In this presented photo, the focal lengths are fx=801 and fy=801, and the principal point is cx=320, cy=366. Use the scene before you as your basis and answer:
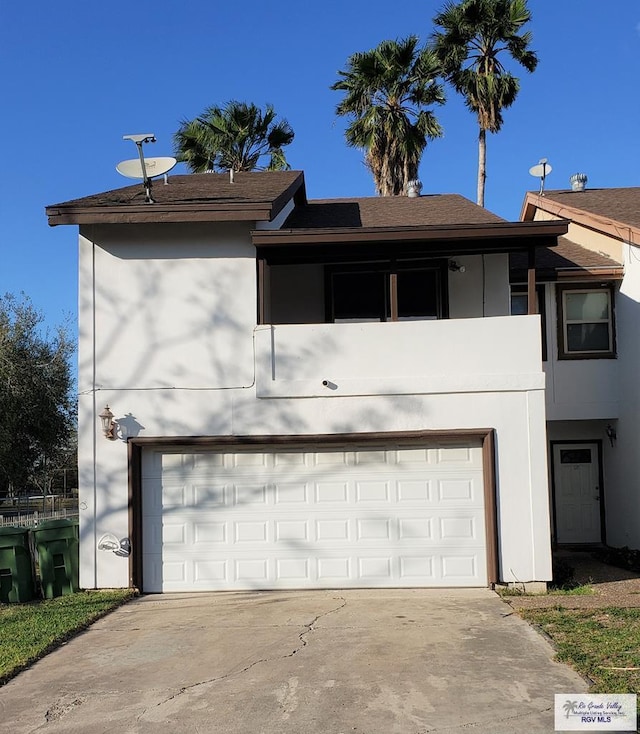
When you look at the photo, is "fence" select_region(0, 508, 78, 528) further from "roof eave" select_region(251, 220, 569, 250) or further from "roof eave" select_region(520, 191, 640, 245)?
"roof eave" select_region(520, 191, 640, 245)

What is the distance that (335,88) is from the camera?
2683cm

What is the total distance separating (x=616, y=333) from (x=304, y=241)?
261 inches

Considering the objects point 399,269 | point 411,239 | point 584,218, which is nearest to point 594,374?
point 584,218

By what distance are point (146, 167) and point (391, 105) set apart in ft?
54.4

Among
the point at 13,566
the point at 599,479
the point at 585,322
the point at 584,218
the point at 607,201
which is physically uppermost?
the point at 607,201

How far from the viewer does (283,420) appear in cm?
1118

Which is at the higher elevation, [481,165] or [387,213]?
[481,165]

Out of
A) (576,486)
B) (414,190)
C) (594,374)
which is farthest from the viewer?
(414,190)

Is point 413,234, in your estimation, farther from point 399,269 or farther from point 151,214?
point 151,214

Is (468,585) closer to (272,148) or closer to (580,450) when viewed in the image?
(580,450)

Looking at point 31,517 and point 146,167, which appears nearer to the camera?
point 146,167

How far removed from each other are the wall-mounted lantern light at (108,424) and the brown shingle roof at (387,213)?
4.64 m

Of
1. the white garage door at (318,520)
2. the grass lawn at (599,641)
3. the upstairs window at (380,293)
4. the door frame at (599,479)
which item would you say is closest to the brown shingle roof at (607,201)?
the upstairs window at (380,293)

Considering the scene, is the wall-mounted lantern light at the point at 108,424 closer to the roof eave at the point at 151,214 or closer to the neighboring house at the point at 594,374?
the roof eave at the point at 151,214
